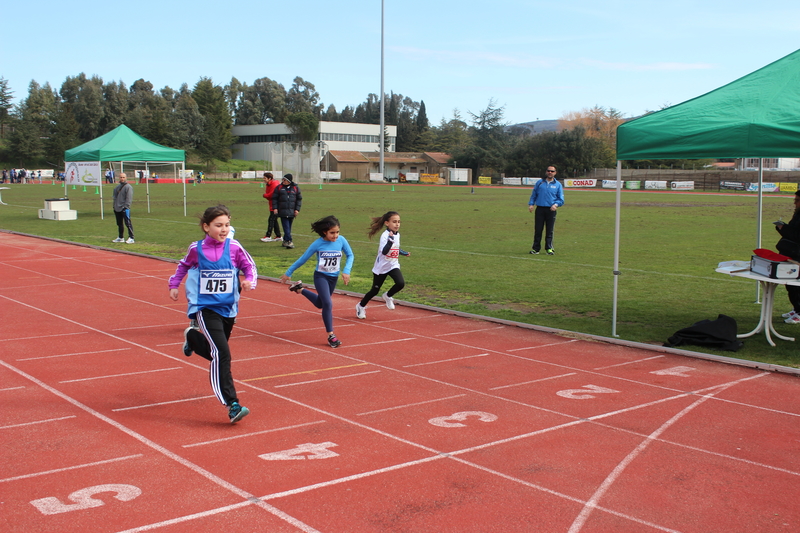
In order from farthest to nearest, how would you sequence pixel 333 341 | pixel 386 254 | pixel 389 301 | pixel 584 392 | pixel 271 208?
pixel 271 208, pixel 389 301, pixel 386 254, pixel 333 341, pixel 584 392

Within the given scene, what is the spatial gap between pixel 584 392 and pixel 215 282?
11.8 ft

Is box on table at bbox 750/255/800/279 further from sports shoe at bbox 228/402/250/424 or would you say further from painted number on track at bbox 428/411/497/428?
sports shoe at bbox 228/402/250/424

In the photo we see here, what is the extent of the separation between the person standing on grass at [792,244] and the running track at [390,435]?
198 centimetres

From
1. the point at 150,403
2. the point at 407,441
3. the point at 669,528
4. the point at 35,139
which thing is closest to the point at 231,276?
the point at 150,403

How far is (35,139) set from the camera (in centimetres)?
10169

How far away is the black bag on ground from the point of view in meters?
8.39

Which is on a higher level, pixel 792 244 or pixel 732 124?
pixel 732 124

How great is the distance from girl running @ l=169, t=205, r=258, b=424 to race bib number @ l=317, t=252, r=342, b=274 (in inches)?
105

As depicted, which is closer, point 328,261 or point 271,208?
point 328,261

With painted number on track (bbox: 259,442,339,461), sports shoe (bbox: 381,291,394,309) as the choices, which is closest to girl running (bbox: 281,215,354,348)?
sports shoe (bbox: 381,291,394,309)

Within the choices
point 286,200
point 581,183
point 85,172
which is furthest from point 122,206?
point 581,183

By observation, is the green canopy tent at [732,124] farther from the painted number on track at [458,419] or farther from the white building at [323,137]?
the white building at [323,137]

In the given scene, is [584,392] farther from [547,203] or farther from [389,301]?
[547,203]

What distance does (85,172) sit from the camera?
2792cm
